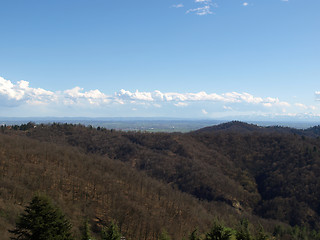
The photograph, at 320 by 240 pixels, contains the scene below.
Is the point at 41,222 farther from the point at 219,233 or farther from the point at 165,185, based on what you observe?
the point at 165,185

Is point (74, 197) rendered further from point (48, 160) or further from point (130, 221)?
point (48, 160)

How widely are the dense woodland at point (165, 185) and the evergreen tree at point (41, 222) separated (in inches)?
606

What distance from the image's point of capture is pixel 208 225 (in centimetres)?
9219

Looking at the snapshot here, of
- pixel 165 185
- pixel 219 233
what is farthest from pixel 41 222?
pixel 165 185

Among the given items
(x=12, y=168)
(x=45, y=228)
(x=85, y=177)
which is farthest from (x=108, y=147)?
(x=45, y=228)

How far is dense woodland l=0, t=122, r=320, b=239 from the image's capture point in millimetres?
71000

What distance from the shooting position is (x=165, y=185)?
135 metres

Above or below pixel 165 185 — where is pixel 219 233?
above

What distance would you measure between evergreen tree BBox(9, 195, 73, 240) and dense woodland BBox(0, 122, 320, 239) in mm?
15391

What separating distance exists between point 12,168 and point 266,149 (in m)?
176

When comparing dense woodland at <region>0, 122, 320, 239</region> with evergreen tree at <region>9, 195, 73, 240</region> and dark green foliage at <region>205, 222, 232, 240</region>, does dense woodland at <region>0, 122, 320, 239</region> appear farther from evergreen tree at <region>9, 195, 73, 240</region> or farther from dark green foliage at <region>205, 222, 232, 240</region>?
evergreen tree at <region>9, 195, 73, 240</region>

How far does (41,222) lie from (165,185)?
378ft

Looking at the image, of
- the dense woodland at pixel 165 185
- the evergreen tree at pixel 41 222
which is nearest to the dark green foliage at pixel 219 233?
the dense woodland at pixel 165 185

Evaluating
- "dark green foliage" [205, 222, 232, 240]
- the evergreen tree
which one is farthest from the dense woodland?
the evergreen tree
